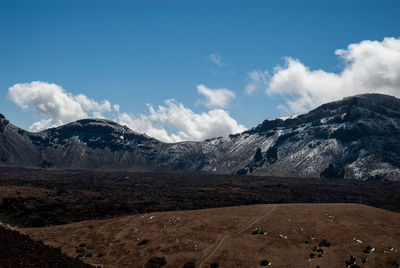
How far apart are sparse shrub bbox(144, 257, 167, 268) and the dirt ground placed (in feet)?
3.08

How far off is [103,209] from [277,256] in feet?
276

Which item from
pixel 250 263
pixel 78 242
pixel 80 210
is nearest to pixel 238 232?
pixel 250 263

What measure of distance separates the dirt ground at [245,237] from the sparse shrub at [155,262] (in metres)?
0.94

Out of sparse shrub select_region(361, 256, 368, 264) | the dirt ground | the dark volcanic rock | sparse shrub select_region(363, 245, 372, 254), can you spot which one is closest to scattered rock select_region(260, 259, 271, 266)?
the dirt ground

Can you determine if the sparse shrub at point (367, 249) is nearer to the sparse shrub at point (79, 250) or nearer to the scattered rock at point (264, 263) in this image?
the scattered rock at point (264, 263)

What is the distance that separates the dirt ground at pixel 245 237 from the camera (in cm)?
5803

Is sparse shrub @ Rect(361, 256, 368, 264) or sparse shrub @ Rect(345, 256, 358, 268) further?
sparse shrub @ Rect(361, 256, 368, 264)

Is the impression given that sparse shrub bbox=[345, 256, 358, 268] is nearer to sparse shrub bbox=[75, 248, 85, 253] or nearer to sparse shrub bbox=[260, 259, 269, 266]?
sparse shrub bbox=[260, 259, 269, 266]

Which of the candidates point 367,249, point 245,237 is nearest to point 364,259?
point 367,249

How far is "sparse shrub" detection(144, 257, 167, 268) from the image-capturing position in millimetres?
60031

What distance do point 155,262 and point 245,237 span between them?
17.1m

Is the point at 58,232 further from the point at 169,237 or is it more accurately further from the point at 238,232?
the point at 238,232

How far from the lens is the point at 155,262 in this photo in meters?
60.8

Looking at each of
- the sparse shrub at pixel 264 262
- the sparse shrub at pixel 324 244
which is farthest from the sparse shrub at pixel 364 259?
the sparse shrub at pixel 264 262
